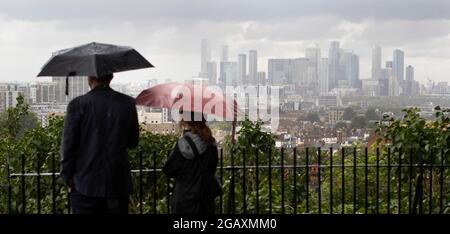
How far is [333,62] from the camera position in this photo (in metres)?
8.65

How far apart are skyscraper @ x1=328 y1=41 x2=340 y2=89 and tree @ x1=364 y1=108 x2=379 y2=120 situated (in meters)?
0.78

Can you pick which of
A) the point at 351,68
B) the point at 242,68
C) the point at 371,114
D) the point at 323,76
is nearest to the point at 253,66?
the point at 242,68

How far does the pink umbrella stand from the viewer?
441 centimetres

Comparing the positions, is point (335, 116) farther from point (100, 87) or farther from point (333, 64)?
point (100, 87)

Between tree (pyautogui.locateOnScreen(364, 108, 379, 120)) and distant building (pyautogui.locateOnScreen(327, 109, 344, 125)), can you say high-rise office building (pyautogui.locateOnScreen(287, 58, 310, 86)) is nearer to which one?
distant building (pyautogui.locateOnScreen(327, 109, 344, 125))

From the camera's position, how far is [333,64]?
8.63 metres

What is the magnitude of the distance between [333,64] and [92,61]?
16.6 ft

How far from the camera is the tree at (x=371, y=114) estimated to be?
7.55 metres

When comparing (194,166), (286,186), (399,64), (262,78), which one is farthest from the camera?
(399,64)

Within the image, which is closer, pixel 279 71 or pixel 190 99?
pixel 190 99
